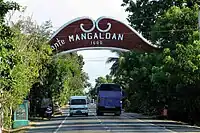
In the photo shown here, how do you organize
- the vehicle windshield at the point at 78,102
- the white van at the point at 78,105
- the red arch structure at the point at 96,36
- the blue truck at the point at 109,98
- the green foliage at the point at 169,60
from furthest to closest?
the blue truck at the point at 109,98 → the white van at the point at 78,105 → the vehicle windshield at the point at 78,102 → the red arch structure at the point at 96,36 → the green foliage at the point at 169,60

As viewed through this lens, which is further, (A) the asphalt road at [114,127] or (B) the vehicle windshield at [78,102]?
(B) the vehicle windshield at [78,102]

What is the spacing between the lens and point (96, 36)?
2234 inches

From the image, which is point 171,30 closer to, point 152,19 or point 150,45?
point 150,45

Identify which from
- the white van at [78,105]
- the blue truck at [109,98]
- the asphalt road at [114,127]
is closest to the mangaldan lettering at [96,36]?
the white van at [78,105]

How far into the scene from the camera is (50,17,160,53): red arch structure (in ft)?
186

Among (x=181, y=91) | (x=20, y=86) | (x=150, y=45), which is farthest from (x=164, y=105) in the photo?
(x=20, y=86)

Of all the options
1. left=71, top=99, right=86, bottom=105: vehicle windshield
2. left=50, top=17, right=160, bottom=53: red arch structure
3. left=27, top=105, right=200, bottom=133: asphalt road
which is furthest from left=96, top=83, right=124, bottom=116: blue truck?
left=27, top=105, right=200, bottom=133: asphalt road

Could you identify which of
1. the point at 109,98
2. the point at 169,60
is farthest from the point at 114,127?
the point at 109,98

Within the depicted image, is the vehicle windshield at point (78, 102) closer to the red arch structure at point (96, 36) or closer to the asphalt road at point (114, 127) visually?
A: the red arch structure at point (96, 36)

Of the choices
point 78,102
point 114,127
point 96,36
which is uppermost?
point 96,36

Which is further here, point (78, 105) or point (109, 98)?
point (109, 98)

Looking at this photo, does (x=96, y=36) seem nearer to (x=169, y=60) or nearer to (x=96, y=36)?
(x=96, y=36)

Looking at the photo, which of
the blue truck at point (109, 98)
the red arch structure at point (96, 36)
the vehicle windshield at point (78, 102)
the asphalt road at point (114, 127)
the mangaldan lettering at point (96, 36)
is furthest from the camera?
the blue truck at point (109, 98)

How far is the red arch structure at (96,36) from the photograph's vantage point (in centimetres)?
5669
